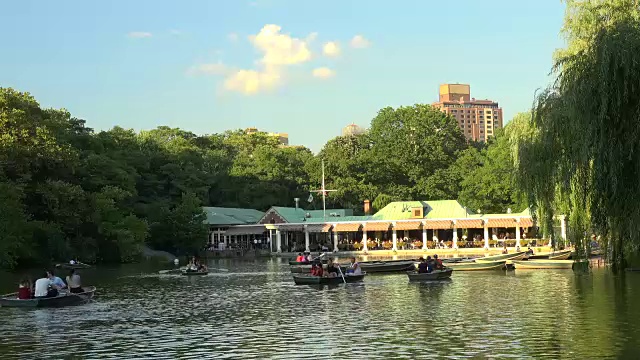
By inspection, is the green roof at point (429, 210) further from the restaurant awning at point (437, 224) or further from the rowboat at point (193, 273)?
the rowboat at point (193, 273)

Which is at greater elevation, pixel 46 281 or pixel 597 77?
pixel 597 77

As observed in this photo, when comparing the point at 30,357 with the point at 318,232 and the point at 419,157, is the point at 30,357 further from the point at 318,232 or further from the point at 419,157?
the point at 419,157

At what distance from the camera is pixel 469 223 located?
7200cm

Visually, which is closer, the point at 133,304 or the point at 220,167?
the point at 133,304

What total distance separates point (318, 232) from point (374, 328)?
6083cm

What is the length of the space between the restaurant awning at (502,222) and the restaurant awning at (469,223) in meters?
1.03

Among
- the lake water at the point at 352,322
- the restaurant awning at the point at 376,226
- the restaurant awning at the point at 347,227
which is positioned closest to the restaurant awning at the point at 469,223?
the restaurant awning at the point at 376,226

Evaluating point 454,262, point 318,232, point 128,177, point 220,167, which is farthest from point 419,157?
point 454,262

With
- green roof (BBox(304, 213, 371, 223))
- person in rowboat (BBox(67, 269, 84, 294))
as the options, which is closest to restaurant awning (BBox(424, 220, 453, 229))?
green roof (BBox(304, 213, 371, 223))

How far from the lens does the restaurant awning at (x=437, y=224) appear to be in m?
73.1

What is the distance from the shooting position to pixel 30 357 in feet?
62.2

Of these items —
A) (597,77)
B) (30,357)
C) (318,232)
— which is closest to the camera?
(30,357)

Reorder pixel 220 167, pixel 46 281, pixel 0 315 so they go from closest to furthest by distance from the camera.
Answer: pixel 0 315 → pixel 46 281 → pixel 220 167

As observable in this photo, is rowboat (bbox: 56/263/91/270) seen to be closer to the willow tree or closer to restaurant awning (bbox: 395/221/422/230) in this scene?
restaurant awning (bbox: 395/221/422/230)
